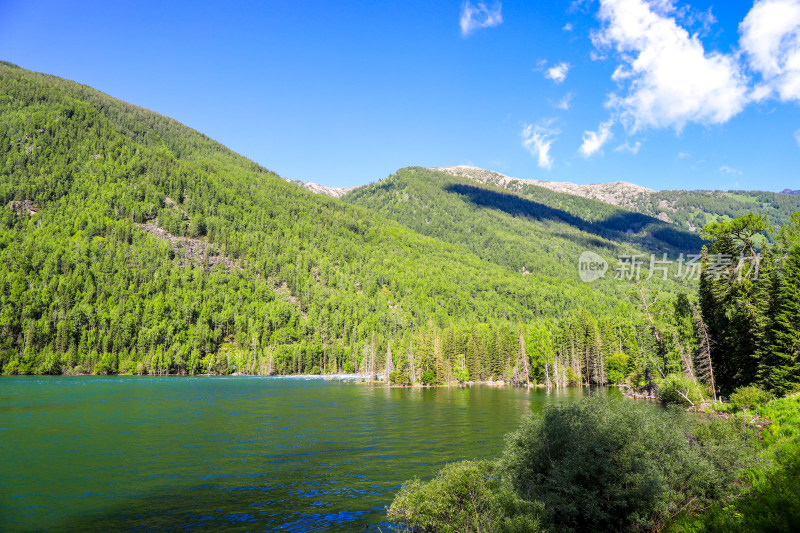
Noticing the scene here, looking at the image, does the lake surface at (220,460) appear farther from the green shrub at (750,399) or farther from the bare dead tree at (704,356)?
the bare dead tree at (704,356)

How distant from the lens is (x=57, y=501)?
25109 millimetres

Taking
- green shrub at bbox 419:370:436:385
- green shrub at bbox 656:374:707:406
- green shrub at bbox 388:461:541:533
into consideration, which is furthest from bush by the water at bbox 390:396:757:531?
green shrub at bbox 419:370:436:385

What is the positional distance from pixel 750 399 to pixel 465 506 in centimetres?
4576

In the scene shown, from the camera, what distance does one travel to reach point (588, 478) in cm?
1834

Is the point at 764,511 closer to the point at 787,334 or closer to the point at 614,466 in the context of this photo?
the point at 614,466

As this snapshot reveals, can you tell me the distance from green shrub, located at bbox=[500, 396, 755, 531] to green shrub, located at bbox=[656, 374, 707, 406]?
38.2 metres

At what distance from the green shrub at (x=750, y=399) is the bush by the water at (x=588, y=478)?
1134 inches

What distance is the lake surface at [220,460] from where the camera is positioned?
23.0m

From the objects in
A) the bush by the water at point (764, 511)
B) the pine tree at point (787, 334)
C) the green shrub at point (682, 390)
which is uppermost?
the pine tree at point (787, 334)

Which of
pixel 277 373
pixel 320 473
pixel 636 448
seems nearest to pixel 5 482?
pixel 320 473

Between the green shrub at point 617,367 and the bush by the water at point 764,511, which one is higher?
the bush by the water at point 764,511

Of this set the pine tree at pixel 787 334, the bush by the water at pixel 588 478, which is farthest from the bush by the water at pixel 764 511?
the pine tree at pixel 787 334

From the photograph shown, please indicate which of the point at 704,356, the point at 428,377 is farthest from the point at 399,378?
the point at 704,356

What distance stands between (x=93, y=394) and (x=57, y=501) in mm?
68475
